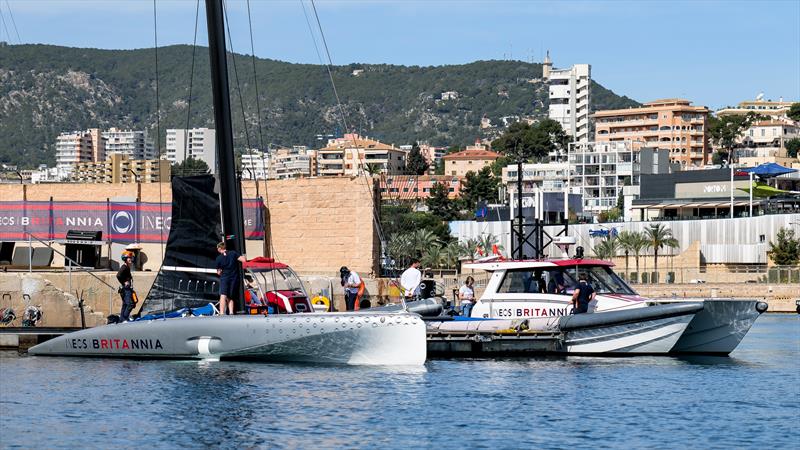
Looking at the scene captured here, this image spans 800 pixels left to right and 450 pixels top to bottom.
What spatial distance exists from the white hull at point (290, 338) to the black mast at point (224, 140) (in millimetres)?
914

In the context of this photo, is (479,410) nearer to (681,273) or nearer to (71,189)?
(71,189)

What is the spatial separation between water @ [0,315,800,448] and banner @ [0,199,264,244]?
1820 centimetres

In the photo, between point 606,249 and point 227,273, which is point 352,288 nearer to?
point 227,273

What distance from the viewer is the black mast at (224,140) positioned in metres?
24.2

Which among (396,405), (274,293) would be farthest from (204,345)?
(396,405)

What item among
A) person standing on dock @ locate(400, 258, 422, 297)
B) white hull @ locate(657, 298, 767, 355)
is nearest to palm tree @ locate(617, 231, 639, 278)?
person standing on dock @ locate(400, 258, 422, 297)

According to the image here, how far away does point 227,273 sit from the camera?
23.8 meters

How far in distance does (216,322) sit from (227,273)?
891mm

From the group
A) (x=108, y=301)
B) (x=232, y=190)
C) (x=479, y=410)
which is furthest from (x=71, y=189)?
(x=479, y=410)

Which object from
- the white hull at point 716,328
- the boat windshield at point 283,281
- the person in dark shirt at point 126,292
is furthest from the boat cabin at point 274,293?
A: the white hull at point 716,328

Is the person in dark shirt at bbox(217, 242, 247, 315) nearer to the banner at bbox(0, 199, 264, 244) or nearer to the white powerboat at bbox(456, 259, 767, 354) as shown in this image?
the white powerboat at bbox(456, 259, 767, 354)

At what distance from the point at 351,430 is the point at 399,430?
0.65 metres

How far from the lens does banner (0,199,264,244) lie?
144 ft

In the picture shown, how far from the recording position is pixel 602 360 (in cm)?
2650
